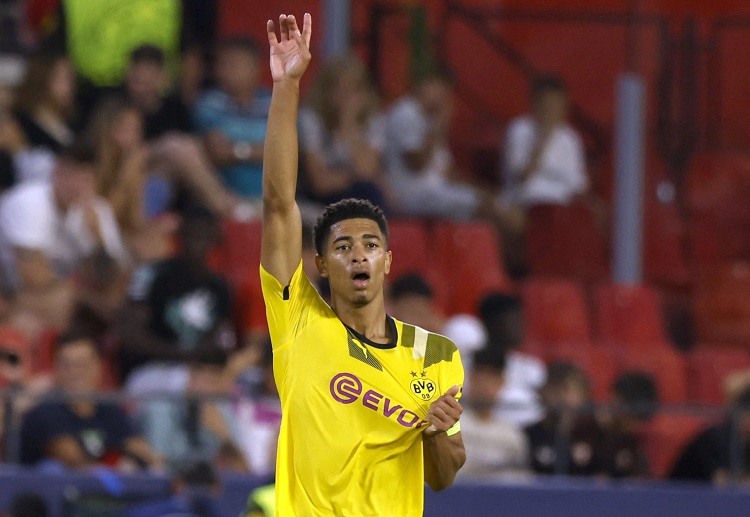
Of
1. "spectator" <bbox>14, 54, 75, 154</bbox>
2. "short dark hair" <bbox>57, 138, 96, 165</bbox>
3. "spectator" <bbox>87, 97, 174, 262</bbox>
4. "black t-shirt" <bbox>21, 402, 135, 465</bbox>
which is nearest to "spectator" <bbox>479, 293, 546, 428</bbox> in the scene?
"spectator" <bbox>87, 97, 174, 262</bbox>

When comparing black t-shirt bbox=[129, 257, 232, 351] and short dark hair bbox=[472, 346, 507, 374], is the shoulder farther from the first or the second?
black t-shirt bbox=[129, 257, 232, 351]

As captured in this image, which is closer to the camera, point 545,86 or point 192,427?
point 192,427

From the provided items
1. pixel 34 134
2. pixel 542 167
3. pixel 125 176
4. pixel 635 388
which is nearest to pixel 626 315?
pixel 542 167

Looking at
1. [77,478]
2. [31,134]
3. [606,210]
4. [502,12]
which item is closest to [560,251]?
[606,210]

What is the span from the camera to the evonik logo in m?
4.45

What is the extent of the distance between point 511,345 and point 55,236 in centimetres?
281

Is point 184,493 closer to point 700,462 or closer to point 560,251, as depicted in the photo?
point 700,462

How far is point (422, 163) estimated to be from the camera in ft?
34.3

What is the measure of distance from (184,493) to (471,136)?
515cm

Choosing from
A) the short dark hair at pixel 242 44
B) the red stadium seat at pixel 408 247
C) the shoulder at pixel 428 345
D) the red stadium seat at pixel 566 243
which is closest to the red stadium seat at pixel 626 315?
the red stadium seat at pixel 566 243

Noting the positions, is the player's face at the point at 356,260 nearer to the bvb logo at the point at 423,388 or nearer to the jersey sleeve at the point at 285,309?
the jersey sleeve at the point at 285,309

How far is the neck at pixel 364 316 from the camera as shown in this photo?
457 centimetres

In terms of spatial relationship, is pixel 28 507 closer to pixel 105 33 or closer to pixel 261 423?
pixel 261 423

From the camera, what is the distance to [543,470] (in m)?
8.15
